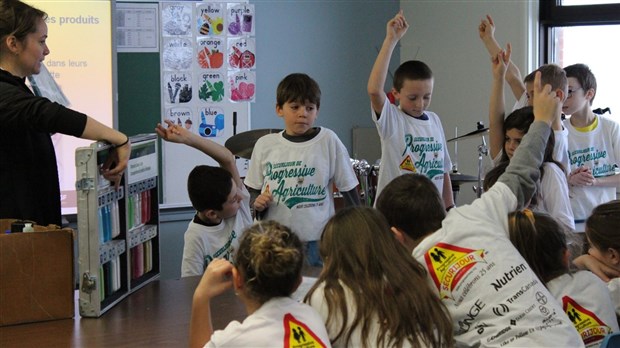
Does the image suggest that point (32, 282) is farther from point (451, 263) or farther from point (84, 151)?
point (451, 263)

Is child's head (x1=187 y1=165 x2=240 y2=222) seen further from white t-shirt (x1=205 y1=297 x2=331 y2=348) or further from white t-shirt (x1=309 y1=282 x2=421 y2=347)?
white t-shirt (x1=205 y1=297 x2=331 y2=348)

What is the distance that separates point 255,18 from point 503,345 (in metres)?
4.03

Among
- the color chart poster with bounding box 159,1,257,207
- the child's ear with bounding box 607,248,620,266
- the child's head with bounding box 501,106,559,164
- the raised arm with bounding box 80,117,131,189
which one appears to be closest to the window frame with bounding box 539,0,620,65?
the color chart poster with bounding box 159,1,257,207

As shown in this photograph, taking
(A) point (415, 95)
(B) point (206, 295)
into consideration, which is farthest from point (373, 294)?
(A) point (415, 95)

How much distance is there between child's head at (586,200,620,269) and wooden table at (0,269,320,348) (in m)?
1.04

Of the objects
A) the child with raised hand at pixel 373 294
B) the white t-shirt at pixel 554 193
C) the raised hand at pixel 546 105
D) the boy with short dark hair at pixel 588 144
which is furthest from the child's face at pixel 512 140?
the child with raised hand at pixel 373 294

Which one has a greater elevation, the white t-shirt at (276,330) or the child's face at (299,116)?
the child's face at (299,116)

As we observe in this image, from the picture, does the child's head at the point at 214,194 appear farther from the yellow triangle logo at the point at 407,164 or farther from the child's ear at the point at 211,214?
the yellow triangle logo at the point at 407,164

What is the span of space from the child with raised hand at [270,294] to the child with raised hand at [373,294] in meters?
0.09

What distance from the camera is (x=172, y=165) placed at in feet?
17.9

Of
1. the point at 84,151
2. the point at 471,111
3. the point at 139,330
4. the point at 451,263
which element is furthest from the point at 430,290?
the point at 471,111

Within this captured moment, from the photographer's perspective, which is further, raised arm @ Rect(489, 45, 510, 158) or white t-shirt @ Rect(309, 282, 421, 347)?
raised arm @ Rect(489, 45, 510, 158)

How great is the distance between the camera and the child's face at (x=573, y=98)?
13.9ft

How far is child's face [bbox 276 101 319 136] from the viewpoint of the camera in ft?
11.3
